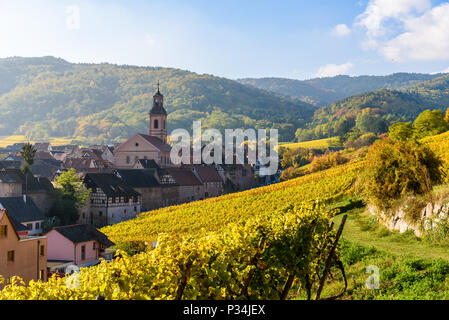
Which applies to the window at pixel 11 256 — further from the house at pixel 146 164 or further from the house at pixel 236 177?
the house at pixel 236 177

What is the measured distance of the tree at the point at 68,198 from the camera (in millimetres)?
55438

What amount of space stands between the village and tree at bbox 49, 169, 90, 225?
1.04 metres

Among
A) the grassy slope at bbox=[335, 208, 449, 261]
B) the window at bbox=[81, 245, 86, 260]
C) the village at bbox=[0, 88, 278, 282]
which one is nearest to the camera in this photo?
the grassy slope at bbox=[335, 208, 449, 261]

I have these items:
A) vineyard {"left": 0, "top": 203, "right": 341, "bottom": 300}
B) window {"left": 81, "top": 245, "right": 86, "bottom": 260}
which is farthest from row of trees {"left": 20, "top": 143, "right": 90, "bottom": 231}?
vineyard {"left": 0, "top": 203, "right": 341, "bottom": 300}

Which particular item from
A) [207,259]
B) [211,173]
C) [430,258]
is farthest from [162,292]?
[211,173]

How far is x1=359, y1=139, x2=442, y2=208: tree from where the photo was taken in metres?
22.5

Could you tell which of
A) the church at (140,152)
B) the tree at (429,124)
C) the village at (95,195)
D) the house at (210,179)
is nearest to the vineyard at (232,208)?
the village at (95,195)

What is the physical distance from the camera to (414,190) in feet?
74.3

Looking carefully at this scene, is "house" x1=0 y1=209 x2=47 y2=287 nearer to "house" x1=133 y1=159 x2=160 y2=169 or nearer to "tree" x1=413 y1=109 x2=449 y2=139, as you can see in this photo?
"house" x1=133 y1=159 x2=160 y2=169

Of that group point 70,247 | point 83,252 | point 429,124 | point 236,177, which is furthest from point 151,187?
point 429,124

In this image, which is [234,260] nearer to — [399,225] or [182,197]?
[399,225]

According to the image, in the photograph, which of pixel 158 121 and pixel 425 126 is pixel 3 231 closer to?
pixel 425 126
